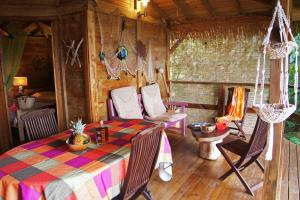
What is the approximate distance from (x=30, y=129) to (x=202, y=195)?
1864 mm

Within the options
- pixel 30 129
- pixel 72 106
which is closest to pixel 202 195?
pixel 30 129

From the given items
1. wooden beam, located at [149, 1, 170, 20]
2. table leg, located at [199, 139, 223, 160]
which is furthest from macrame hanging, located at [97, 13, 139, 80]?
table leg, located at [199, 139, 223, 160]

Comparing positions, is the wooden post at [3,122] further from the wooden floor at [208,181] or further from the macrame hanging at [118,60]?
the wooden floor at [208,181]

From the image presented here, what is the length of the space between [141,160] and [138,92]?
270cm

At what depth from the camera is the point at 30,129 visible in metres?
2.22

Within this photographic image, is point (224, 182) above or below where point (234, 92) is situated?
below

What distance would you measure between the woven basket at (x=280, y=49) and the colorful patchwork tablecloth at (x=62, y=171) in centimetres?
124

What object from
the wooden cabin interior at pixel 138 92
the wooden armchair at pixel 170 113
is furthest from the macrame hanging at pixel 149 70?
the wooden armchair at pixel 170 113

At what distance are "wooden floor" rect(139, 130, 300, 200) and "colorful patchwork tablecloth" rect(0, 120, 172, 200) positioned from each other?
0.91 m

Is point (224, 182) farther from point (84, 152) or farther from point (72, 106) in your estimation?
point (72, 106)

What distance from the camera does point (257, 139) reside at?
2.41m

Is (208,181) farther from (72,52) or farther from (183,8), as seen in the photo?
(183,8)

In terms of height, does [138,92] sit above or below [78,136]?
above

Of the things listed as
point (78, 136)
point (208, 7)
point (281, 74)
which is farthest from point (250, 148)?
point (208, 7)
